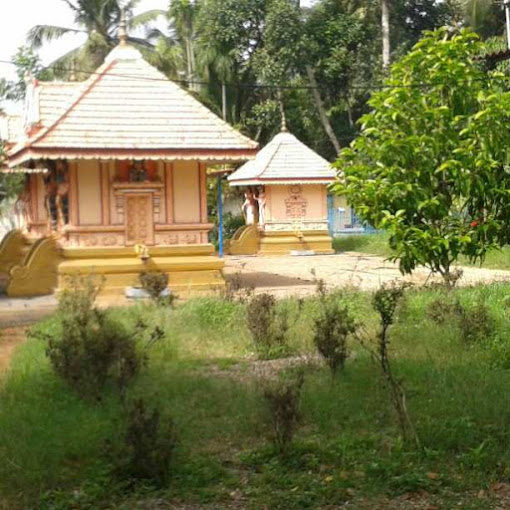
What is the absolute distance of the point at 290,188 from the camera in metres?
29.8

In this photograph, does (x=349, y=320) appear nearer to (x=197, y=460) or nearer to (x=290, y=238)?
(x=197, y=460)

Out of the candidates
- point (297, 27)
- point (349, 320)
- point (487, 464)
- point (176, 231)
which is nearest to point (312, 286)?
point (176, 231)

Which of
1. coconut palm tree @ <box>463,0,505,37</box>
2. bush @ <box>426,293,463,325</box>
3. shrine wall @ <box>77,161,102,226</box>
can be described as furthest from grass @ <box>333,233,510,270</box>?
bush @ <box>426,293,463,325</box>

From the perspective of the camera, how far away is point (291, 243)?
29703 mm

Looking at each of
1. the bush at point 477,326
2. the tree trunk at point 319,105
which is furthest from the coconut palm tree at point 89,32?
the bush at point 477,326

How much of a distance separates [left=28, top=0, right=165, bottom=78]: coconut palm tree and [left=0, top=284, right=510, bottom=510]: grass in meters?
26.7

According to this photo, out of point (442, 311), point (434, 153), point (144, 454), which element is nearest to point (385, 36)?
point (434, 153)

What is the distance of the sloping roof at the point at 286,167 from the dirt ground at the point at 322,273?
2698mm

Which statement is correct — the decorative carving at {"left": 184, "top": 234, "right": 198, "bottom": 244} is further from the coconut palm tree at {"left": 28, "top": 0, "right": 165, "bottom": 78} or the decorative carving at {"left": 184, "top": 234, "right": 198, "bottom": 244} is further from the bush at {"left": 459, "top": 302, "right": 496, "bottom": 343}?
the coconut palm tree at {"left": 28, "top": 0, "right": 165, "bottom": 78}

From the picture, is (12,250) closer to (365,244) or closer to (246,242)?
(246,242)

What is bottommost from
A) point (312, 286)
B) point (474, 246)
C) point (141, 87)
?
point (312, 286)

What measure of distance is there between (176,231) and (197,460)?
35.3 ft

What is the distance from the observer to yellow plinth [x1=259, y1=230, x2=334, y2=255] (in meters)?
29.5

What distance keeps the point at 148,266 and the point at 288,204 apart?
14.3 m
